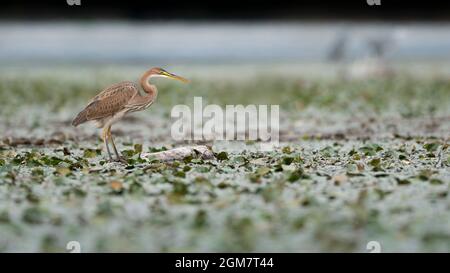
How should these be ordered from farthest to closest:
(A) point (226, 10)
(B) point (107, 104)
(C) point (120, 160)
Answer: (A) point (226, 10) → (B) point (107, 104) → (C) point (120, 160)

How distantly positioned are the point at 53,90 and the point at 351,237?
12.2 m

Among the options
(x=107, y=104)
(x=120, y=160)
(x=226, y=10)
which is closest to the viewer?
(x=120, y=160)

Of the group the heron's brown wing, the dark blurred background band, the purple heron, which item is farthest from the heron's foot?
the dark blurred background band

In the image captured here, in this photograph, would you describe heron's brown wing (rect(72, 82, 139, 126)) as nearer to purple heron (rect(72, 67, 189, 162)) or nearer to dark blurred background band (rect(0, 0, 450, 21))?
purple heron (rect(72, 67, 189, 162))

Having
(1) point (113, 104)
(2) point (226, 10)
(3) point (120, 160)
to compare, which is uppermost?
(2) point (226, 10)

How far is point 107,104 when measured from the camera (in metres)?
8.89

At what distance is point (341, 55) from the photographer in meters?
23.0

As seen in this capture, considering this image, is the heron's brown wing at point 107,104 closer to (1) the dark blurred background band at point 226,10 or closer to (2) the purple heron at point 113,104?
(2) the purple heron at point 113,104

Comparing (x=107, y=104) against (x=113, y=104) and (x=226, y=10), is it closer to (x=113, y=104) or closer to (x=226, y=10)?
(x=113, y=104)

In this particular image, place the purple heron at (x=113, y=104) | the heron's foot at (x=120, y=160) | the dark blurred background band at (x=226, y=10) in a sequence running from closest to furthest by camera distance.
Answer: the heron's foot at (x=120, y=160) → the purple heron at (x=113, y=104) → the dark blurred background band at (x=226, y=10)

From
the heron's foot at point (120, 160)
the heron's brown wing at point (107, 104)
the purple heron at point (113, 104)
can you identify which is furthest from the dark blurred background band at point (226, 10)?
the heron's foot at point (120, 160)

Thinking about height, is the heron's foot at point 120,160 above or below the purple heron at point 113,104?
below

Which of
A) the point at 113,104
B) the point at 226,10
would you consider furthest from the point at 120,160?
the point at 226,10

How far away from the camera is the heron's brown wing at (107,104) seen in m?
8.89
